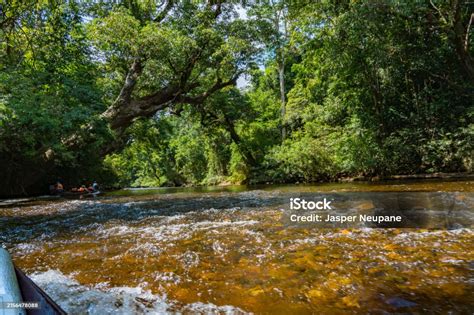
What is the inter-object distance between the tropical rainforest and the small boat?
8.40 metres

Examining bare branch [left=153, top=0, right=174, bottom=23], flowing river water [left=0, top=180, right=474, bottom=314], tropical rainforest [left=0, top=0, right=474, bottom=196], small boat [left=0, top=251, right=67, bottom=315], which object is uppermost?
bare branch [left=153, top=0, right=174, bottom=23]

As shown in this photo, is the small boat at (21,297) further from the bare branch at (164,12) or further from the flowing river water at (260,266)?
the bare branch at (164,12)

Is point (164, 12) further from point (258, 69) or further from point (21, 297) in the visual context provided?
point (21, 297)

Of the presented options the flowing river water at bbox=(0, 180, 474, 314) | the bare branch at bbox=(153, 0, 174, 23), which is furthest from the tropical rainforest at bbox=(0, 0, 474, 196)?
the flowing river water at bbox=(0, 180, 474, 314)

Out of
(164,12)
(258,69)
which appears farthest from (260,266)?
(164,12)

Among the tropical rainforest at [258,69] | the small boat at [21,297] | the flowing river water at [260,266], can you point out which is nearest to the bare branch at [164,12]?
A: the tropical rainforest at [258,69]

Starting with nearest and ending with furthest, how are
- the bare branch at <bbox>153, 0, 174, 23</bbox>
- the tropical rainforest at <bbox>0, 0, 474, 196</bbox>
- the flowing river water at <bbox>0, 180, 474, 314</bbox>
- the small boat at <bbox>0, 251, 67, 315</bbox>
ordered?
the small boat at <bbox>0, 251, 67, 315</bbox> < the flowing river water at <bbox>0, 180, 474, 314</bbox> < the tropical rainforest at <bbox>0, 0, 474, 196</bbox> < the bare branch at <bbox>153, 0, 174, 23</bbox>

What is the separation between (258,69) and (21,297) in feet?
49.8

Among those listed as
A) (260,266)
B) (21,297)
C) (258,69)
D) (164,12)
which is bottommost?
(260,266)

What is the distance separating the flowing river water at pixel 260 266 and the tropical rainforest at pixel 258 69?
6.64 m

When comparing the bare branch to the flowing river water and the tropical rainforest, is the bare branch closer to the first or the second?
the tropical rainforest

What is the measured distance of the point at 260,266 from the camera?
296 cm

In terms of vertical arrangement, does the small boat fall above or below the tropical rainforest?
below

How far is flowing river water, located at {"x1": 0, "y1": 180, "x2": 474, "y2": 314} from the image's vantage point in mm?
2219
